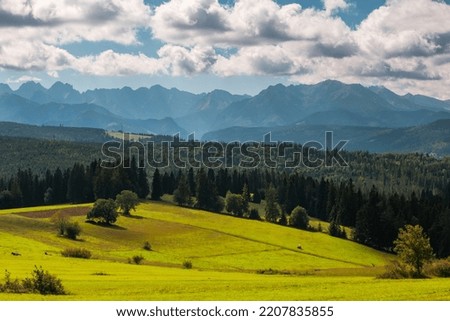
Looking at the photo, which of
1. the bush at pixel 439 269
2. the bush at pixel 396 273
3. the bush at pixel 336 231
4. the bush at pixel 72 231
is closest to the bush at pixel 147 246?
the bush at pixel 72 231

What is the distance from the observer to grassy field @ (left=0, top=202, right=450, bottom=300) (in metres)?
49.0

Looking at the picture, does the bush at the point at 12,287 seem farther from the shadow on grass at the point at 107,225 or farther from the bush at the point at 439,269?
the shadow on grass at the point at 107,225

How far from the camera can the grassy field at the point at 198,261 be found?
4900cm

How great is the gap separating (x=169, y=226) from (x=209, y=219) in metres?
21.8

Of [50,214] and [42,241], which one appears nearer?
[42,241]

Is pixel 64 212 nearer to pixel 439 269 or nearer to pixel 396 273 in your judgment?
pixel 396 273


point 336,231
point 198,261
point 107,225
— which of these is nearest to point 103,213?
point 107,225

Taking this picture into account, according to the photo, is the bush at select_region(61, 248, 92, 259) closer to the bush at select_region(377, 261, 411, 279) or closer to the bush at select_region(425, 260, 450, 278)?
the bush at select_region(377, 261, 411, 279)

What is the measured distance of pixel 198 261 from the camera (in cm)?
11056

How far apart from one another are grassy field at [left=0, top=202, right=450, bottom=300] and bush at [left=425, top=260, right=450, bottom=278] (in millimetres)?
8093
